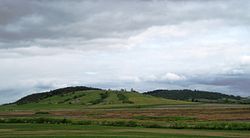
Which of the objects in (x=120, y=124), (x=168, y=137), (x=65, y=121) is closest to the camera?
(x=168, y=137)

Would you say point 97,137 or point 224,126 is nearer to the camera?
point 97,137

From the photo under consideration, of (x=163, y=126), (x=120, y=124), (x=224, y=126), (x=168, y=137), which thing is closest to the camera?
(x=168, y=137)

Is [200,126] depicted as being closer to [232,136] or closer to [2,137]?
[232,136]

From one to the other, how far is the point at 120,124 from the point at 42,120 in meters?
18.9

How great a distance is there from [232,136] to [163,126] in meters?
Result: 20.6

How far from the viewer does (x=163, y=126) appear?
233 ft

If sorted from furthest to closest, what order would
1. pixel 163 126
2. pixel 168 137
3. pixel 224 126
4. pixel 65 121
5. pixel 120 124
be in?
pixel 65 121 < pixel 120 124 < pixel 163 126 < pixel 224 126 < pixel 168 137

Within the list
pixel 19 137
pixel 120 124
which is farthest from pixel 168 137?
pixel 120 124

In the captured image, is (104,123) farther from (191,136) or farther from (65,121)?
(191,136)

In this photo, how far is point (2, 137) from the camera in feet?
164

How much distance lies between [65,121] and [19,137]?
116 feet

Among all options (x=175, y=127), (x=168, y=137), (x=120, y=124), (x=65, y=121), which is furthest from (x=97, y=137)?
(x=65, y=121)

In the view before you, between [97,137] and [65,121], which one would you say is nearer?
[97,137]

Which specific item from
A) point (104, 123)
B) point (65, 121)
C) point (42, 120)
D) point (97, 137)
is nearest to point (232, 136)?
point (97, 137)
